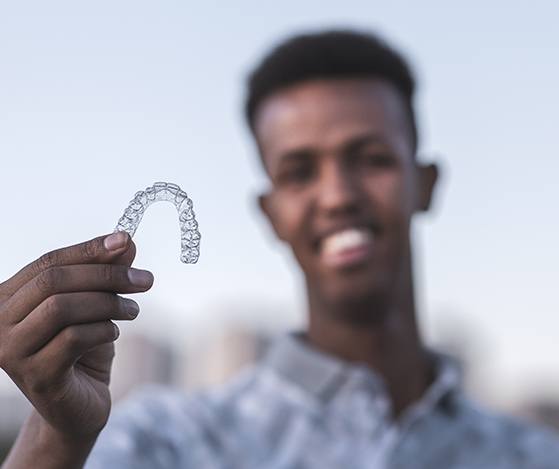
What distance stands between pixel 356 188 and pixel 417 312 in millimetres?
771

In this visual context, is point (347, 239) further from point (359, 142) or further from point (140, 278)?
point (140, 278)

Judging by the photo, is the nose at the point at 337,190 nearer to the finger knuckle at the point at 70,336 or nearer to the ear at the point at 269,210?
the ear at the point at 269,210

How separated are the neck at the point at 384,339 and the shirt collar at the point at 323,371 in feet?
0.16

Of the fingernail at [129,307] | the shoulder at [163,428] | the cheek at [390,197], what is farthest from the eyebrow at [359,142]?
the fingernail at [129,307]

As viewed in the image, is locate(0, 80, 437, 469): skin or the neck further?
the neck

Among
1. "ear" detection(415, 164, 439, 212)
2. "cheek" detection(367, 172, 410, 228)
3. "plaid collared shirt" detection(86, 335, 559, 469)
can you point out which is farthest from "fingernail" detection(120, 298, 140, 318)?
"ear" detection(415, 164, 439, 212)

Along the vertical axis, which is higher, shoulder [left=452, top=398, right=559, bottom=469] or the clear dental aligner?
the clear dental aligner

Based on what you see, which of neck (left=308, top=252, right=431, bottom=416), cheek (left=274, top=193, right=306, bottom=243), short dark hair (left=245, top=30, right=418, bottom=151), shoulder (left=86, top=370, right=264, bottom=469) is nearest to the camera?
shoulder (left=86, top=370, right=264, bottom=469)

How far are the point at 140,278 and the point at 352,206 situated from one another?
2012 millimetres

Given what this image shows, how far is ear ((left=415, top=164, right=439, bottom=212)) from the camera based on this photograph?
4676 mm

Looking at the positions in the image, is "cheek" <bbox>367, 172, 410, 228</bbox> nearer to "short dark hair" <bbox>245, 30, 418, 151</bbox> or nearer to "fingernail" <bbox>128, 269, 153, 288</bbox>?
"short dark hair" <bbox>245, 30, 418, 151</bbox>

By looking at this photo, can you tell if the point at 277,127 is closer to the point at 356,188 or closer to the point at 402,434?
the point at 356,188

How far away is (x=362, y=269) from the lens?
4.11 metres

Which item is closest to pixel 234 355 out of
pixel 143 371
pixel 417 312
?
pixel 143 371
